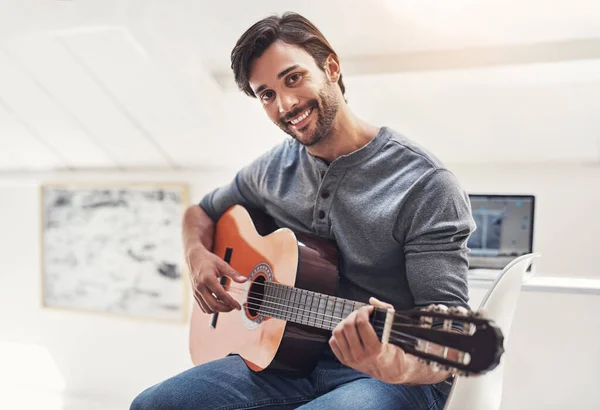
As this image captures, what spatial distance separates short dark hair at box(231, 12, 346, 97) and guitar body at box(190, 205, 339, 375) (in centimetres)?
39

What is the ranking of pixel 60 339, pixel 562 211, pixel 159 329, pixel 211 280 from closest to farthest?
pixel 211 280, pixel 562 211, pixel 159 329, pixel 60 339

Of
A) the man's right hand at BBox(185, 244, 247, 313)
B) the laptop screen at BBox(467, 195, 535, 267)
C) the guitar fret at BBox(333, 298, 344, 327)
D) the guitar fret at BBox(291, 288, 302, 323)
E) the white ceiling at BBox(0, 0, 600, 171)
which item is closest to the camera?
the guitar fret at BBox(333, 298, 344, 327)

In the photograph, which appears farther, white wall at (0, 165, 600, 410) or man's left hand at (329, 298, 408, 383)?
white wall at (0, 165, 600, 410)

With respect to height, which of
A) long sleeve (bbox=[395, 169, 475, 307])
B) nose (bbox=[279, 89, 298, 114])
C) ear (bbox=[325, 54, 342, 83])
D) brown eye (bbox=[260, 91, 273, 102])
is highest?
ear (bbox=[325, 54, 342, 83])

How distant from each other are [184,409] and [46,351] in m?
2.01

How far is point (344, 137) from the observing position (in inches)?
47.5

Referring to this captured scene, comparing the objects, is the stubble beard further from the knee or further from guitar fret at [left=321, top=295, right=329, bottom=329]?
the knee

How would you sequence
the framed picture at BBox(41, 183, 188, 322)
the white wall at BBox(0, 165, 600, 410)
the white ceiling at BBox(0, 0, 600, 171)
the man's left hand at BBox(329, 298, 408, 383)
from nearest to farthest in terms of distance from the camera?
the man's left hand at BBox(329, 298, 408, 383)
the white ceiling at BBox(0, 0, 600, 171)
the white wall at BBox(0, 165, 600, 410)
the framed picture at BBox(41, 183, 188, 322)

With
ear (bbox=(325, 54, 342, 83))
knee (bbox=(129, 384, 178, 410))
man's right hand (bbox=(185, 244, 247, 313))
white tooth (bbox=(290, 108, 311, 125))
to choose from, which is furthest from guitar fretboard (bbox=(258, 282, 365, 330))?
ear (bbox=(325, 54, 342, 83))

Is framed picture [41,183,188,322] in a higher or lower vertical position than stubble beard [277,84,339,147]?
lower

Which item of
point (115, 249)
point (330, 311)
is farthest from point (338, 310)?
point (115, 249)

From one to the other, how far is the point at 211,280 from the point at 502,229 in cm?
95

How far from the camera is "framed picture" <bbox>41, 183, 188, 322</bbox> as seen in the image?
2.38m

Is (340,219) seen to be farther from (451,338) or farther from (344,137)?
(451,338)
